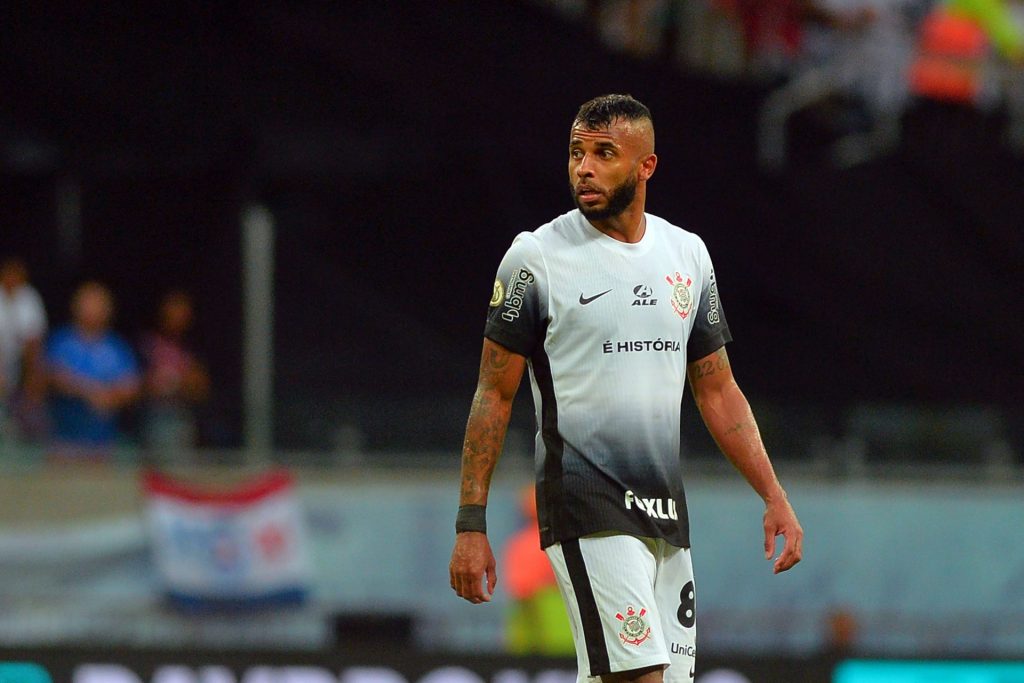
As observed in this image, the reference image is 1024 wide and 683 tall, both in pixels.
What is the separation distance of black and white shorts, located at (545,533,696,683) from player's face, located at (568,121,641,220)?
0.91m

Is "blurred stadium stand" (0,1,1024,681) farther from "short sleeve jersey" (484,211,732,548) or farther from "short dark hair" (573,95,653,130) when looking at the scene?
"short dark hair" (573,95,653,130)

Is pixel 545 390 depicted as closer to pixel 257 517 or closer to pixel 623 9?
pixel 257 517

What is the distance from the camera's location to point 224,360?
11641mm

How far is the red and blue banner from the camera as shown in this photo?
33.9 ft

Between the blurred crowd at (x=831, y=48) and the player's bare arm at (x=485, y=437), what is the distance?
916 cm

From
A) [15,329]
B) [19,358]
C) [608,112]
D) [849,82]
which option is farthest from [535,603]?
[849,82]

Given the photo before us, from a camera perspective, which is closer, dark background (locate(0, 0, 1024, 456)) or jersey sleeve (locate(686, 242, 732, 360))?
Answer: jersey sleeve (locate(686, 242, 732, 360))

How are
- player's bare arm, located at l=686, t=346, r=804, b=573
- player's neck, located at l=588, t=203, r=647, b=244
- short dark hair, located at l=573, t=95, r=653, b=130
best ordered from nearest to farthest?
short dark hair, located at l=573, t=95, r=653, b=130, player's neck, located at l=588, t=203, r=647, b=244, player's bare arm, located at l=686, t=346, r=804, b=573

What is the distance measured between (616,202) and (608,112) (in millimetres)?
247

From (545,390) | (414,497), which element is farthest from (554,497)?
(414,497)

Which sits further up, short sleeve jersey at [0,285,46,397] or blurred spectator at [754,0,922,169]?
blurred spectator at [754,0,922,169]

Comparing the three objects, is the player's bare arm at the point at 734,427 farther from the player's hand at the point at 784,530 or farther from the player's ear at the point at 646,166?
the player's ear at the point at 646,166

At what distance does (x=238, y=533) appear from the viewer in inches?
411

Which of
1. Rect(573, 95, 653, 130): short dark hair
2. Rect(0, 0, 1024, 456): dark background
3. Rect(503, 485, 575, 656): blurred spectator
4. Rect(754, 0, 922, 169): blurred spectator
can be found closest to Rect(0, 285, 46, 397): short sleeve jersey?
Rect(0, 0, 1024, 456): dark background
